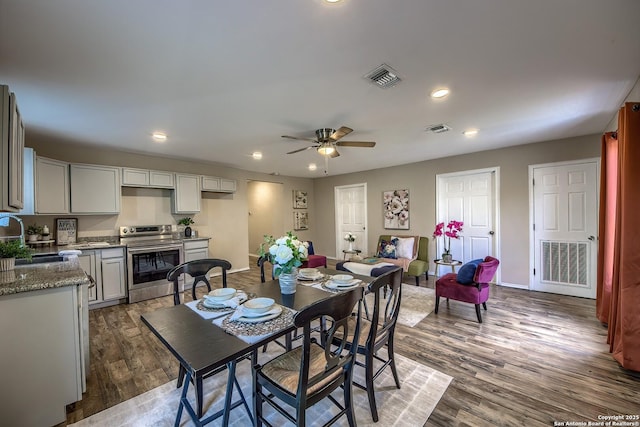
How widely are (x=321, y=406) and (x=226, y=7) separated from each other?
2.57 meters

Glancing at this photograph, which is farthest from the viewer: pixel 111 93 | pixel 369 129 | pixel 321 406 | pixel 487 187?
pixel 487 187

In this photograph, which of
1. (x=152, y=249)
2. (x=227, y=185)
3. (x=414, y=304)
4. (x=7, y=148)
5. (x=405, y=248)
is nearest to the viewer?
(x=7, y=148)

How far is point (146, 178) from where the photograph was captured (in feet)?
14.9

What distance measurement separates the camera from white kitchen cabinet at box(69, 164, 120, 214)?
386 cm

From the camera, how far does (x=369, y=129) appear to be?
3445 millimetres

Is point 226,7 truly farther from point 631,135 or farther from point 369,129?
point 631,135

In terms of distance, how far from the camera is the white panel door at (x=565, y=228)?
3942 millimetres

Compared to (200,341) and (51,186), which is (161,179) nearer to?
(51,186)

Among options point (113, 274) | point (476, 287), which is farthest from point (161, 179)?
point (476, 287)

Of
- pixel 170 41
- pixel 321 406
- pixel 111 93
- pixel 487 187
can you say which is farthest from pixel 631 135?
pixel 111 93

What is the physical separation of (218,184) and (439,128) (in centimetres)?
430

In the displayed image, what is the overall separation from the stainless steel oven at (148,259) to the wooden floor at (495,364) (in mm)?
571

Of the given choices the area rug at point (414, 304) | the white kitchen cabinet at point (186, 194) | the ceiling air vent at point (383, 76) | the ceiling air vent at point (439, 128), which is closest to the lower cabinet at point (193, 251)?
the white kitchen cabinet at point (186, 194)

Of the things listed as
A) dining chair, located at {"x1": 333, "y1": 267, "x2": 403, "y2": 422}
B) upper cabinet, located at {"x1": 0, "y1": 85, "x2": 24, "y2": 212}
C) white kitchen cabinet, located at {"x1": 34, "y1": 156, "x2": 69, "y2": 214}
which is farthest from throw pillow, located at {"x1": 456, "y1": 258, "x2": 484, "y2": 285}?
white kitchen cabinet, located at {"x1": 34, "y1": 156, "x2": 69, "y2": 214}
